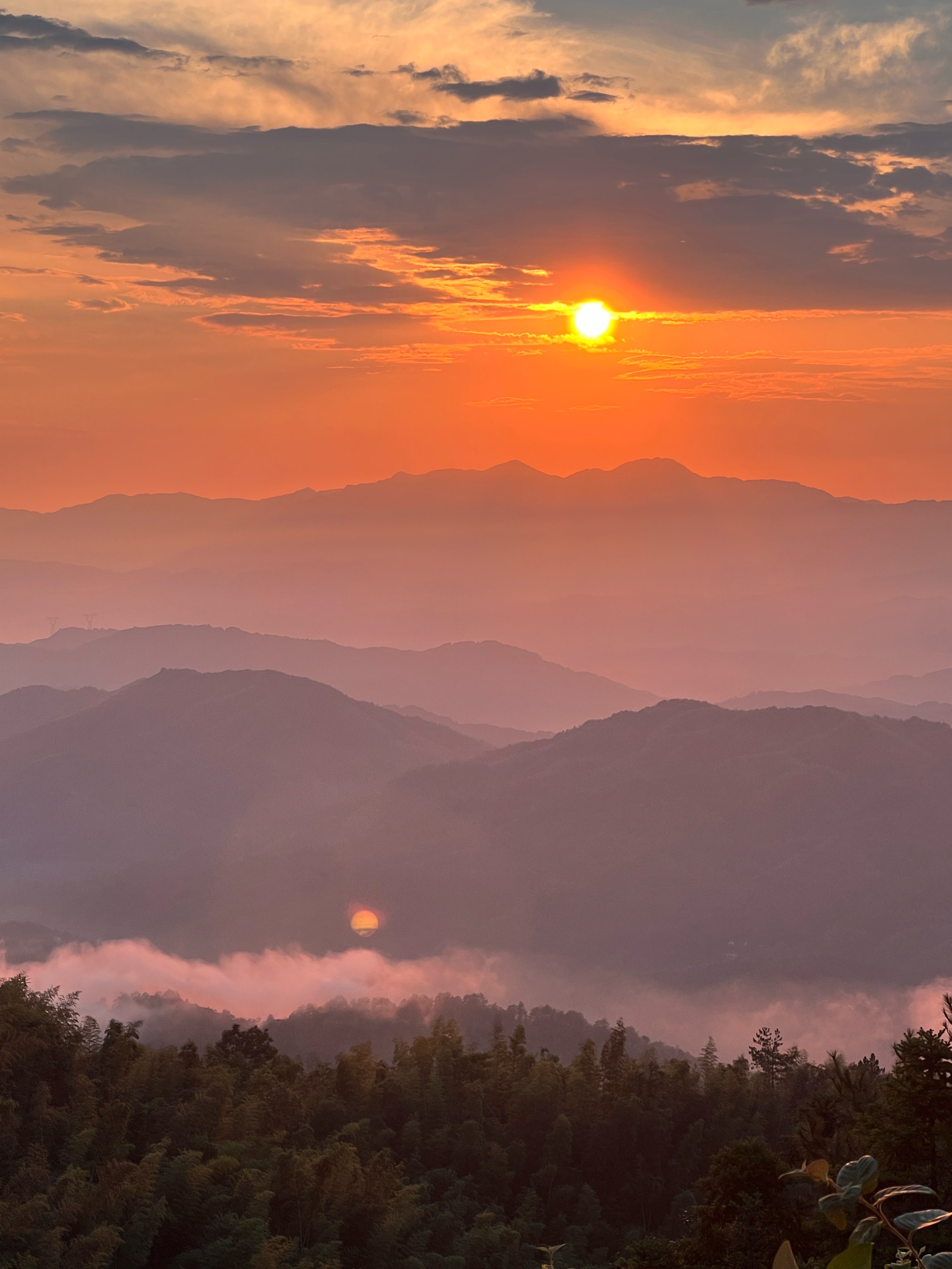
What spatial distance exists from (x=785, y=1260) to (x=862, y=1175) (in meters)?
0.65

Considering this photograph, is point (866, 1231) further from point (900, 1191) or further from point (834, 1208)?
point (900, 1191)

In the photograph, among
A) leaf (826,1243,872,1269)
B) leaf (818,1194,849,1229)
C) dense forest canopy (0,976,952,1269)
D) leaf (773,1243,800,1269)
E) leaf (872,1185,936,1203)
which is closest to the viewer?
leaf (826,1243,872,1269)

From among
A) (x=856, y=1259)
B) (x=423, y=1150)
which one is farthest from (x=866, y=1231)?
(x=423, y=1150)

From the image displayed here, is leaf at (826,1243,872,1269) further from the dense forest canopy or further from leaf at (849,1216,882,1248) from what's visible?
the dense forest canopy

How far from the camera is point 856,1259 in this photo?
5379mm

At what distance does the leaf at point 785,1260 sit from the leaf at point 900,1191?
609mm

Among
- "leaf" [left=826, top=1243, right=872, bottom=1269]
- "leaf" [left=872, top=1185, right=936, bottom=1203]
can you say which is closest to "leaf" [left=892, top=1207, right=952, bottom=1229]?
"leaf" [left=872, top=1185, right=936, bottom=1203]

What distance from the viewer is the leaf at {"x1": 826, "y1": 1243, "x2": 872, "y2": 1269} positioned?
17.5 feet

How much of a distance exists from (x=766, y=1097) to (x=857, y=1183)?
113400mm

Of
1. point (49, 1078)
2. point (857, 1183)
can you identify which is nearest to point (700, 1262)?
point (49, 1078)

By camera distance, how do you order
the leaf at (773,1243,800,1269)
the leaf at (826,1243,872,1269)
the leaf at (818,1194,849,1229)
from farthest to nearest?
the leaf at (818,1194,849,1229) → the leaf at (773,1243,800,1269) → the leaf at (826,1243,872,1269)

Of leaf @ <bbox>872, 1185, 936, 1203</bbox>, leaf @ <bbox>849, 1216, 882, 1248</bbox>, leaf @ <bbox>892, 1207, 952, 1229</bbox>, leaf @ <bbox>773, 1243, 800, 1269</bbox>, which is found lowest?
leaf @ <bbox>773, 1243, 800, 1269</bbox>

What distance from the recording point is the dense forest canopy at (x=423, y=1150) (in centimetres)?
4744

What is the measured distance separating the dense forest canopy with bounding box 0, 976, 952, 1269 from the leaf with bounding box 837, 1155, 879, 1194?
1706cm
